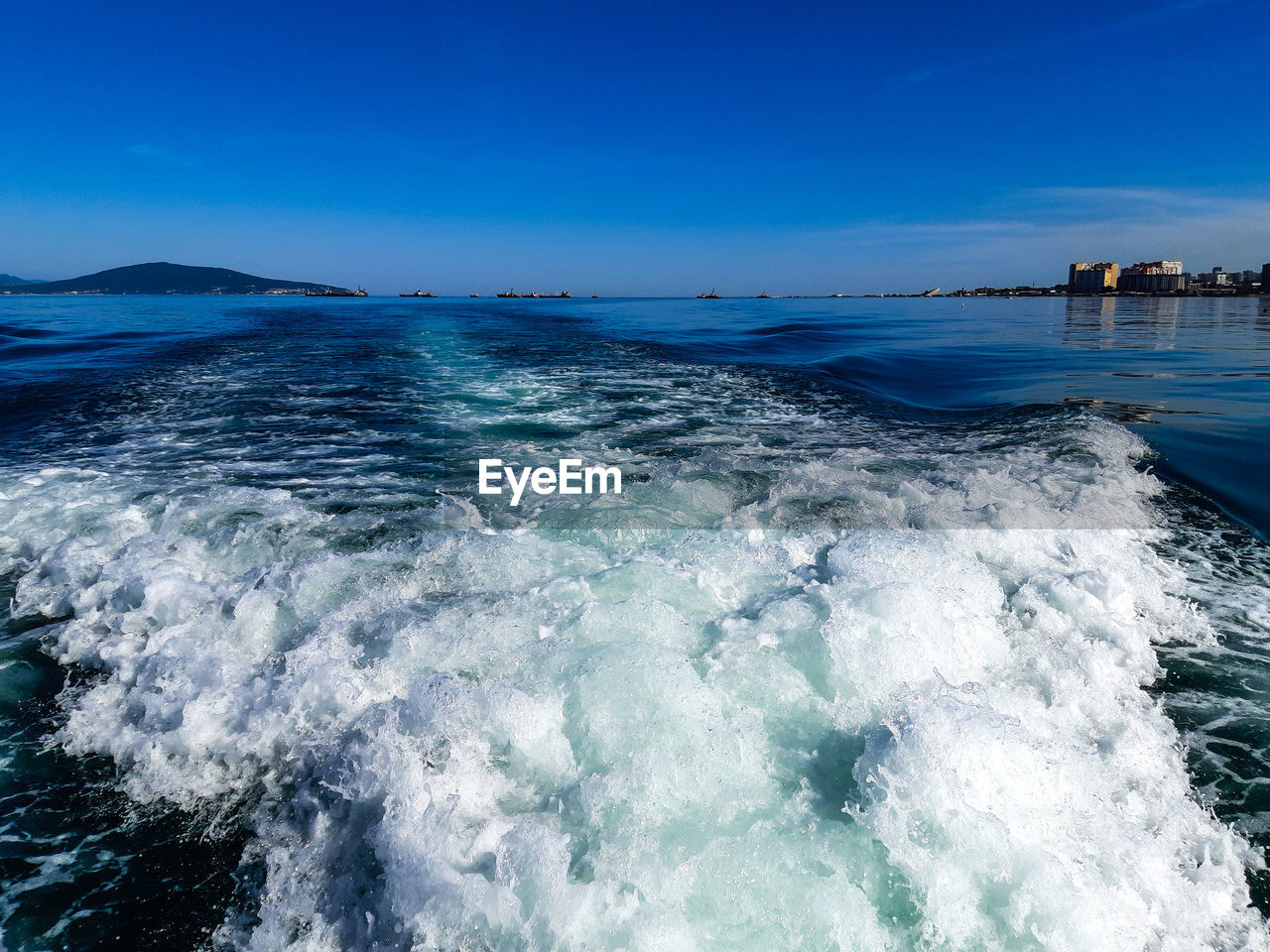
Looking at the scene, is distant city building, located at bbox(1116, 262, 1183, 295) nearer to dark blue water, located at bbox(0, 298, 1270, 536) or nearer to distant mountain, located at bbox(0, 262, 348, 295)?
dark blue water, located at bbox(0, 298, 1270, 536)

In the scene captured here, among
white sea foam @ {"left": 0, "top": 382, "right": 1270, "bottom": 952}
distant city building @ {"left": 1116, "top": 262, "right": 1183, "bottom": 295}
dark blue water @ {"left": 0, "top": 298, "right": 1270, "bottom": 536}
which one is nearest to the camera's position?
white sea foam @ {"left": 0, "top": 382, "right": 1270, "bottom": 952}

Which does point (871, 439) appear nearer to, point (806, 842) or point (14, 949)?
point (806, 842)

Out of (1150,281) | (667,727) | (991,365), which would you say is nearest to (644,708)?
(667,727)

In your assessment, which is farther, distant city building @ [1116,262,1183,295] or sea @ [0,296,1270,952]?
distant city building @ [1116,262,1183,295]

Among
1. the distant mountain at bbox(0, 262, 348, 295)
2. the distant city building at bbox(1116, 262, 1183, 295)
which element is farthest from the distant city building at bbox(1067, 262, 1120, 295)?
Answer: the distant mountain at bbox(0, 262, 348, 295)

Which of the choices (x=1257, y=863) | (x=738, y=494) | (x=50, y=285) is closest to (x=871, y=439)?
(x=738, y=494)

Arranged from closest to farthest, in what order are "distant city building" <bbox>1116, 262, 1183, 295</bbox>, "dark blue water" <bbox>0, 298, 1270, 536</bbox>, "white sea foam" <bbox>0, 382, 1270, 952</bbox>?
"white sea foam" <bbox>0, 382, 1270, 952</bbox> < "dark blue water" <bbox>0, 298, 1270, 536</bbox> < "distant city building" <bbox>1116, 262, 1183, 295</bbox>

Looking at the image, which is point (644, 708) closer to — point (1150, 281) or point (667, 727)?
point (667, 727)
